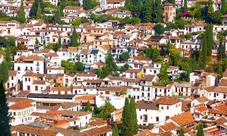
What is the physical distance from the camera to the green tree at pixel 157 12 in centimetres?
4800

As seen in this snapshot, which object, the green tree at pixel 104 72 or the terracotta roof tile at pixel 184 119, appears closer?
the terracotta roof tile at pixel 184 119

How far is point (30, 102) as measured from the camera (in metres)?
32.0

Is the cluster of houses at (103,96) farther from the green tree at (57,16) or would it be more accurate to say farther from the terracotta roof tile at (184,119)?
the green tree at (57,16)

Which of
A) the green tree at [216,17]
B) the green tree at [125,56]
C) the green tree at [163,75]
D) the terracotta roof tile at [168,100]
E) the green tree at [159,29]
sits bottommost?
the terracotta roof tile at [168,100]

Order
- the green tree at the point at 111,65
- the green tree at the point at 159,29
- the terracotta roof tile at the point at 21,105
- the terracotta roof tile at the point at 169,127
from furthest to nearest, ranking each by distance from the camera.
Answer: the green tree at the point at 159,29, the green tree at the point at 111,65, the terracotta roof tile at the point at 21,105, the terracotta roof tile at the point at 169,127

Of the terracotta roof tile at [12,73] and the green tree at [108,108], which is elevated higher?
the terracotta roof tile at [12,73]

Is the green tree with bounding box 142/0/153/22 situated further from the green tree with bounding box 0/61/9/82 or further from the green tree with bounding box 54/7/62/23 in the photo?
the green tree with bounding box 0/61/9/82

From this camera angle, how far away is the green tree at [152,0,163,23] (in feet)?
157

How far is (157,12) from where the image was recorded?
4822 centimetres

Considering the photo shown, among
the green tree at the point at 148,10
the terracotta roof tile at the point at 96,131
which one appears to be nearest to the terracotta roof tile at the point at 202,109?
the terracotta roof tile at the point at 96,131

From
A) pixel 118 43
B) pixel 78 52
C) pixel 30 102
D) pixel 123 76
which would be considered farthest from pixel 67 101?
pixel 118 43

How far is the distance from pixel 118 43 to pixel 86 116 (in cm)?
1394

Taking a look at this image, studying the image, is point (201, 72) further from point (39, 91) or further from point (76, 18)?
point (76, 18)

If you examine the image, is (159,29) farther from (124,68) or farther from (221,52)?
(124,68)
